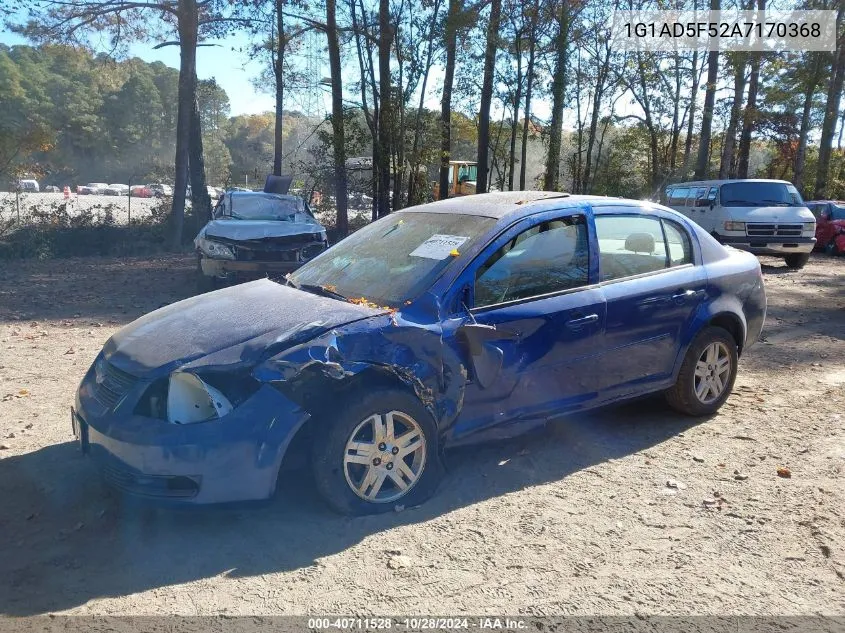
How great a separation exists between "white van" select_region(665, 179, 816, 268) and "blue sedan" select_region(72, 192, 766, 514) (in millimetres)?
11360

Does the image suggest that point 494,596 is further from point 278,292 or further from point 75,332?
point 75,332

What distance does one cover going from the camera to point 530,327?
4.26 metres

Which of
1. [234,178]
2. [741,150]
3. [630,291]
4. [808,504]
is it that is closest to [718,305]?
[630,291]

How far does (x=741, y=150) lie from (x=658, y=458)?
1229 inches

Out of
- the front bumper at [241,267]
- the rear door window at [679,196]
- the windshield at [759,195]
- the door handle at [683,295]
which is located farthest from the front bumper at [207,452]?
the rear door window at [679,196]

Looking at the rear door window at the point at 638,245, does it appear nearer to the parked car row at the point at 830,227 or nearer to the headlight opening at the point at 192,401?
the headlight opening at the point at 192,401

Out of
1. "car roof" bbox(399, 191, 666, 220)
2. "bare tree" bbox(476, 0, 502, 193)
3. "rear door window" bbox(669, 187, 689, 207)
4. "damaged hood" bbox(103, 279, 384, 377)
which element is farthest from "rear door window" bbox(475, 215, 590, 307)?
"bare tree" bbox(476, 0, 502, 193)

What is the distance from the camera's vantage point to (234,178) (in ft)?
83.8

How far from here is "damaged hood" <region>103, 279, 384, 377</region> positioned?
3598 mm

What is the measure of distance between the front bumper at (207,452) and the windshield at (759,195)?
15.0 meters

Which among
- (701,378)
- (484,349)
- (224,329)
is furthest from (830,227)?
(224,329)

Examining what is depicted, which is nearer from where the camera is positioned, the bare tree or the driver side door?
the driver side door

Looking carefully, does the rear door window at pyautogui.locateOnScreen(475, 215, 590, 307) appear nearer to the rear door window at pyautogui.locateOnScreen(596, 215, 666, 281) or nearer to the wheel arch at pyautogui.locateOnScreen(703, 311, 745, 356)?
the rear door window at pyautogui.locateOnScreen(596, 215, 666, 281)

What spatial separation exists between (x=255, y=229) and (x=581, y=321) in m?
6.83
